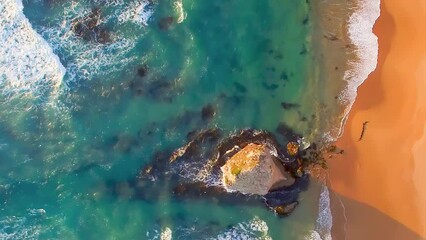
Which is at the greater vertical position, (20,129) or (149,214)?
(20,129)

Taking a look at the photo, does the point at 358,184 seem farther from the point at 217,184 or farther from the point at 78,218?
the point at 78,218

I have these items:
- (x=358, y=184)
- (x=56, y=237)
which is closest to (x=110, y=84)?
(x=56, y=237)

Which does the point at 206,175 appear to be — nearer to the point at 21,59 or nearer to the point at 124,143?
the point at 124,143

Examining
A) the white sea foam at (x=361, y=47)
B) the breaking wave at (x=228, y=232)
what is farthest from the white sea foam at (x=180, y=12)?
the breaking wave at (x=228, y=232)

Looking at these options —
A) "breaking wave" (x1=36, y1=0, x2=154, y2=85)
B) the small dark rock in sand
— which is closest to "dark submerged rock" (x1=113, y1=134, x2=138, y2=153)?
"breaking wave" (x1=36, y1=0, x2=154, y2=85)

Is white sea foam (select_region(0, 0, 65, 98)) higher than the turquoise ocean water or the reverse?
higher

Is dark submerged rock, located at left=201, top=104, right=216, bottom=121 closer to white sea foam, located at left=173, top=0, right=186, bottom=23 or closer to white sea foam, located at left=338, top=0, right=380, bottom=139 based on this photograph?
white sea foam, located at left=173, top=0, right=186, bottom=23

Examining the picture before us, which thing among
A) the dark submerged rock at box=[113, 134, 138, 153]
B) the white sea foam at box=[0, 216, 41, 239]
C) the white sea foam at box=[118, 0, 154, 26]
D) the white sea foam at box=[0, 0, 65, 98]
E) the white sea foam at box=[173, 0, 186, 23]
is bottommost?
the dark submerged rock at box=[113, 134, 138, 153]
